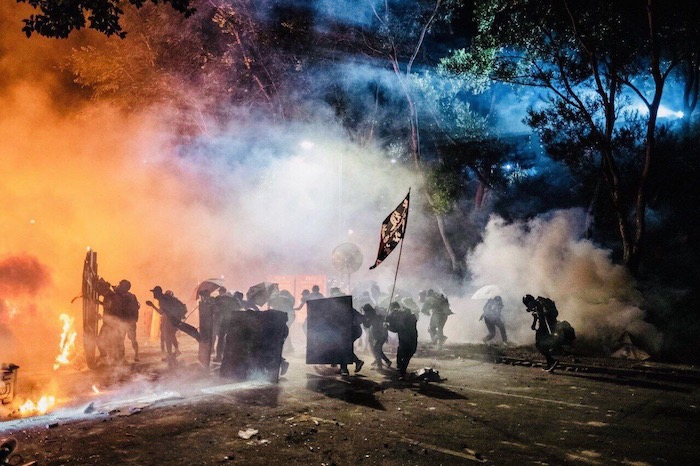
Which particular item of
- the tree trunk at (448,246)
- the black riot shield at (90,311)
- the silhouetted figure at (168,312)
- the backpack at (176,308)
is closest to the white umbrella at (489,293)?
the tree trunk at (448,246)

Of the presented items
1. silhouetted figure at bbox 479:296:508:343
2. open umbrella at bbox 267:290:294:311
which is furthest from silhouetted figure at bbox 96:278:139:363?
Answer: silhouetted figure at bbox 479:296:508:343

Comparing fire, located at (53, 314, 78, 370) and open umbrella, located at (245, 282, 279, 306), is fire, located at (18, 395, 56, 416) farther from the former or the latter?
open umbrella, located at (245, 282, 279, 306)

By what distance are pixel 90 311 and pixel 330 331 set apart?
6469 mm

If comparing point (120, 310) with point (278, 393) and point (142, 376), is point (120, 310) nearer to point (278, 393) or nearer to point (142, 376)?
point (142, 376)

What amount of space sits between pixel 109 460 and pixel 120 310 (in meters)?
7.19

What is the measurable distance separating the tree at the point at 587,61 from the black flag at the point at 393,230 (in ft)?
28.0

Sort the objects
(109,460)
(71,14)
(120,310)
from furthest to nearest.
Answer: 1. (120,310)
2. (71,14)
3. (109,460)

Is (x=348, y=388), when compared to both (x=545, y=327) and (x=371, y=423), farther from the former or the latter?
(x=545, y=327)

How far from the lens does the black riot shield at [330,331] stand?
920cm

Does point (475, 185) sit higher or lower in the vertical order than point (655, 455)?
higher

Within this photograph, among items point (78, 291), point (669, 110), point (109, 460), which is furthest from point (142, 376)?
point (669, 110)

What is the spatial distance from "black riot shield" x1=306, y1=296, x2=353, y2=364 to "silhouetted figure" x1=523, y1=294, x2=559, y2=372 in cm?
440

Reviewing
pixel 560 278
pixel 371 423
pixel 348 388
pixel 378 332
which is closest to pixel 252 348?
pixel 348 388

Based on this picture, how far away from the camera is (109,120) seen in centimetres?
2295
